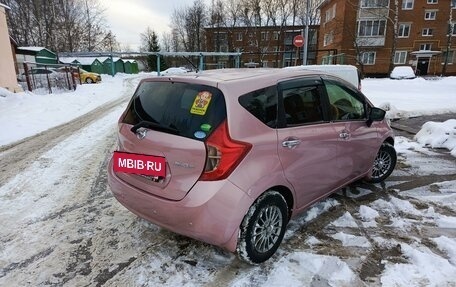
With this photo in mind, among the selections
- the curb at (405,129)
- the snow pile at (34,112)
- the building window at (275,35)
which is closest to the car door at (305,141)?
the curb at (405,129)

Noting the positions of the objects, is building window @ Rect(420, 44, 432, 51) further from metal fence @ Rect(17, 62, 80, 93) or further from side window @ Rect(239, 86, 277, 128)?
side window @ Rect(239, 86, 277, 128)

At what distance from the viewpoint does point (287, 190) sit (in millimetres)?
3014

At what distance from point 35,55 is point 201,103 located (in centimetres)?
3874

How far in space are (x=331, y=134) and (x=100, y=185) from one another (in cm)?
330

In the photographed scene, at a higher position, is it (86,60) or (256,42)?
(256,42)

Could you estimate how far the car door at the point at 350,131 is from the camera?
11.9ft

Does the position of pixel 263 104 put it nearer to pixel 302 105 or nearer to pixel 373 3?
pixel 302 105

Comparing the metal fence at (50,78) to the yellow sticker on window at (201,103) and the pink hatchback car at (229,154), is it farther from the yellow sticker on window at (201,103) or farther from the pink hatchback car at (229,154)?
the yellow sticker on window at (201,103)

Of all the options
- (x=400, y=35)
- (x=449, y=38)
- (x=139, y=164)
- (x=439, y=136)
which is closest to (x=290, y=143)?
(x=139, y=164)

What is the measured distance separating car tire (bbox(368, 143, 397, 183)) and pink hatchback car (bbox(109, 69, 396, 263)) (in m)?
1.50

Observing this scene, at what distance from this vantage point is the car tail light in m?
2.50

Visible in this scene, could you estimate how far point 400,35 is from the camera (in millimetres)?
37594

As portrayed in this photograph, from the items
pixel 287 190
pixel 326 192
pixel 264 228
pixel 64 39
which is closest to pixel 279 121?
pixel 287 190

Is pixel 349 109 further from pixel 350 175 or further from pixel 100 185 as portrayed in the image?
pixel 100 185
